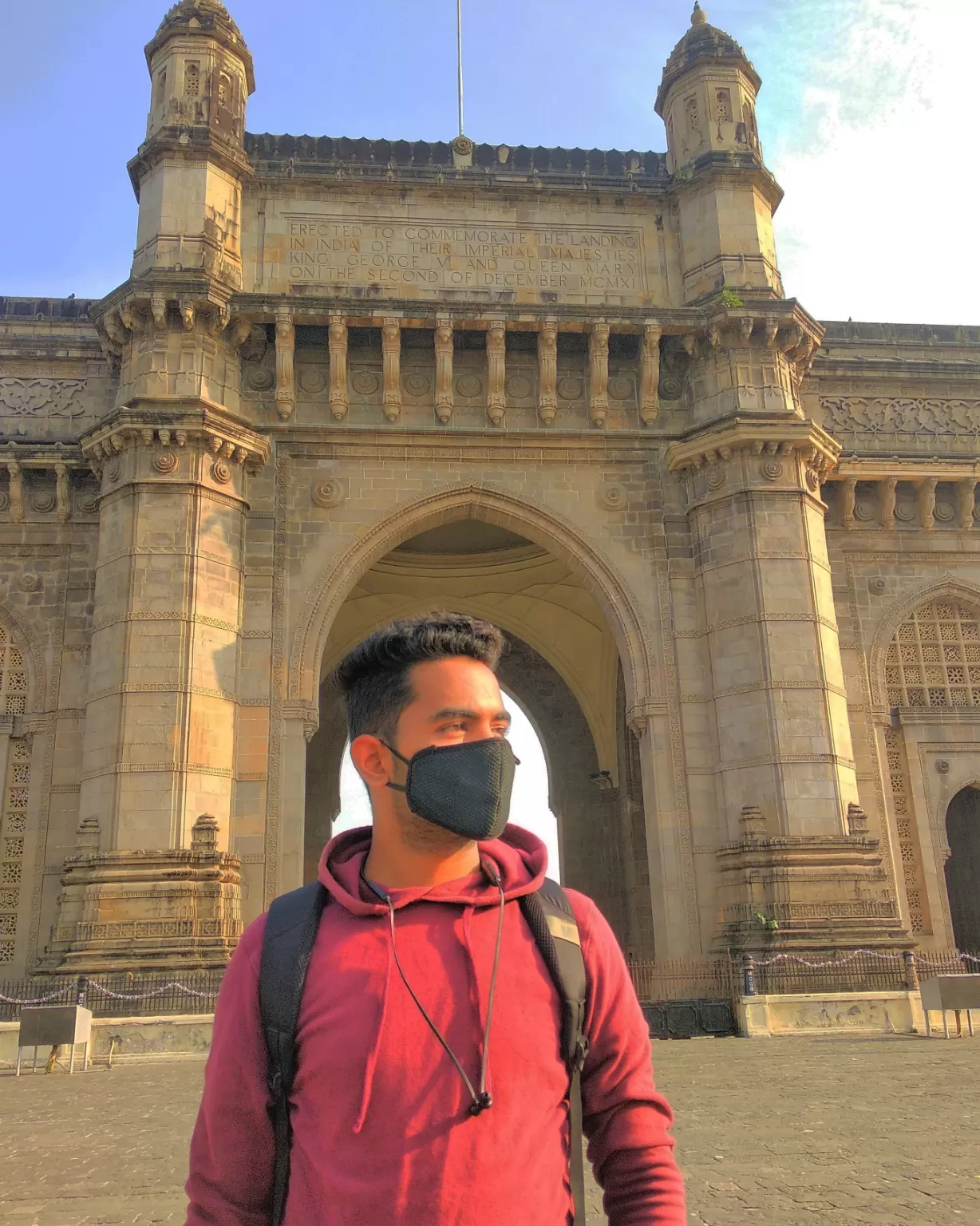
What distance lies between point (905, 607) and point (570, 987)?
1730 cm

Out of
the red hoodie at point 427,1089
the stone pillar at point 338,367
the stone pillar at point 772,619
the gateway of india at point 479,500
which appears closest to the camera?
the red hoodie at point 427,1089

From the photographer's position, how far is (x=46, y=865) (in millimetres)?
14953

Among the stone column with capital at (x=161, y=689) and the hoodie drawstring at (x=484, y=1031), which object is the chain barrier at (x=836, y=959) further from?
the hoodie drawstring at (x=484, y=1031)

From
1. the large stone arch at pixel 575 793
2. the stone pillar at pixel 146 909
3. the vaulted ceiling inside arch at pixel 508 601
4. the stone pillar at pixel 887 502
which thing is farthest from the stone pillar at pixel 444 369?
the large stone arch at pixel 575 793

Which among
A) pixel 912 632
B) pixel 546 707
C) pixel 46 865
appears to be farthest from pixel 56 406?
pixel 912 632

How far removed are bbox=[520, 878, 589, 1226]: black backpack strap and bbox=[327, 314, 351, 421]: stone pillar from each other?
14.8m

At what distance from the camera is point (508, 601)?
78.0ft

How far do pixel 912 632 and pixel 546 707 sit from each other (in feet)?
29.5

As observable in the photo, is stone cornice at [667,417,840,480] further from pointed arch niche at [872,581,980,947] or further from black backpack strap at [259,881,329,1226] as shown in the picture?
black backpack strap at [259,881,329,1226]

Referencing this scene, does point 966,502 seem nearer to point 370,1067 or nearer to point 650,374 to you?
point 650,374

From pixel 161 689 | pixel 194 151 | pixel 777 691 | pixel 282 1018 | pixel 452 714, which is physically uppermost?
pixel 194 151

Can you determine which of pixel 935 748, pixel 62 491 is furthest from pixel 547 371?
pixel 935 748

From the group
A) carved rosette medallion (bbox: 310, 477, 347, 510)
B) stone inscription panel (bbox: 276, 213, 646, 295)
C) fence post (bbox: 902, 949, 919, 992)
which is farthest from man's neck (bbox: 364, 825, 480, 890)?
stone inscription panel (bbox: 276, 213, 646, 295)

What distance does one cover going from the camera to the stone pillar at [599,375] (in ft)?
53.8
